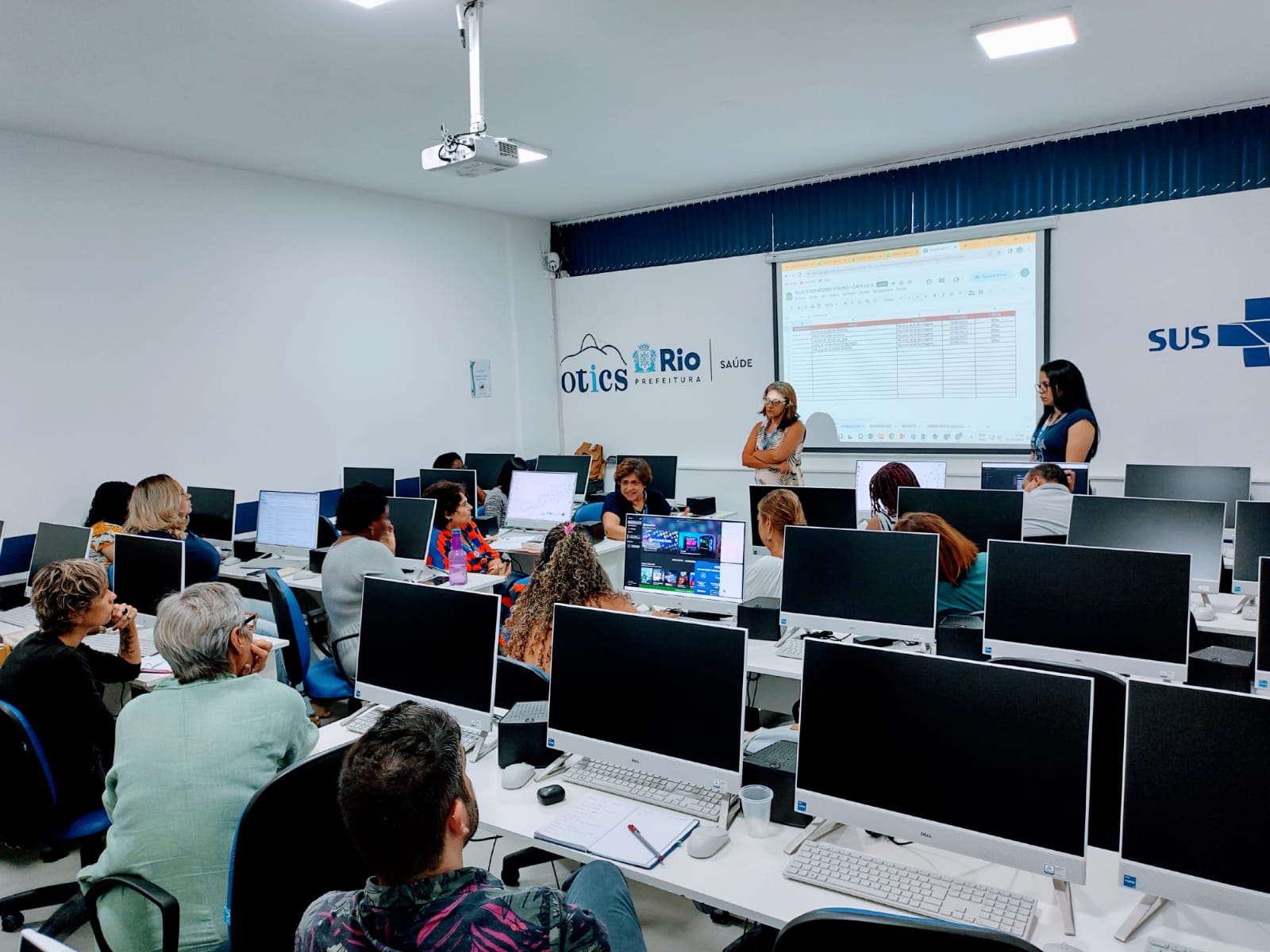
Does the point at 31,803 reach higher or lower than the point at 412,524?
lower

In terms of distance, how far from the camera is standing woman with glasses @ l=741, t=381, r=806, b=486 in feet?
19.2

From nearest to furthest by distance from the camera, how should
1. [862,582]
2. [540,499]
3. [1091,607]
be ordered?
[1091,607]
[862,582]
[540,499]

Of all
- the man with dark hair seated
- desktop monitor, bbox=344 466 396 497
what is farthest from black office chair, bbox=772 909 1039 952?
desktop monitor, bbox=344 466 396 497

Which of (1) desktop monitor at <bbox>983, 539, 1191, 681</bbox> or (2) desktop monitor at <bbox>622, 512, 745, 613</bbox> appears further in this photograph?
(2) desktop monitor at <bbox>622, 512, 745, 613</bbox>

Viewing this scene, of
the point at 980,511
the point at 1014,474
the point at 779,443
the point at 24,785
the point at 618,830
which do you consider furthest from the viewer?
the point at 779,443

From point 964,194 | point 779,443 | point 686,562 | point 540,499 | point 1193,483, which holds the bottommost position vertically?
point 686,562

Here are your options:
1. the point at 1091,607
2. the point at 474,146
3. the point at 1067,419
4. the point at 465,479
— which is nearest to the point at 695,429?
the point at 465,479

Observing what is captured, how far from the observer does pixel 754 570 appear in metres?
3.83

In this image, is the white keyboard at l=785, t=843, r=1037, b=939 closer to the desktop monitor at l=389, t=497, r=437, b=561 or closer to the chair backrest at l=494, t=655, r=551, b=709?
the chair backrest at l=494, t=655, r=551, b=709

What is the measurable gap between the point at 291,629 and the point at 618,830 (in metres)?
2.37

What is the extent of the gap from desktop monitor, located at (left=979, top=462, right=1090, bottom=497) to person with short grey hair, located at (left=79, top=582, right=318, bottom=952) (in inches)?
Answer: 154

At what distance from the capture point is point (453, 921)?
129 centimetres

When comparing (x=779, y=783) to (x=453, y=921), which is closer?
(x=453, y=921)

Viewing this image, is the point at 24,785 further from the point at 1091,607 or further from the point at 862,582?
the point at 1091,607
